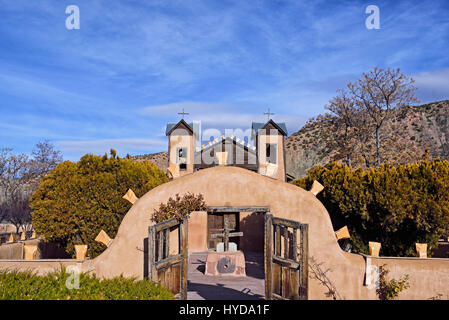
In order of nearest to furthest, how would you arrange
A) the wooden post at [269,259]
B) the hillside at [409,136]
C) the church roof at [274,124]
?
1. the wooden post at [269,259]
2. the church roof at [274,124]
3. the hillside at [409,136]

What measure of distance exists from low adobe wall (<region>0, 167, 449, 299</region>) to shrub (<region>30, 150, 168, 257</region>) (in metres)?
3.58

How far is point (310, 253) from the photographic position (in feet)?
35.5

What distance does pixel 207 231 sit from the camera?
20.5 metres

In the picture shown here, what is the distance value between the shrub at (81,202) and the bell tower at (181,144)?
10.0 metres

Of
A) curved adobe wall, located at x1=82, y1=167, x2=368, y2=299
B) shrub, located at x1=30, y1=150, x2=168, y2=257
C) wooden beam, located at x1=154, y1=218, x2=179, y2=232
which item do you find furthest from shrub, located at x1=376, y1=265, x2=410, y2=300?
shrub, located at x1=30, y1=150, x2=168, y2=257

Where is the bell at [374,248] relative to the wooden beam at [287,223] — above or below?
below

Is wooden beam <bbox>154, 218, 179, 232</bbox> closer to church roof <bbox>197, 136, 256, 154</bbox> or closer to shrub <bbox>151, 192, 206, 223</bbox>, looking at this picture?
shrub <bbox>151, 192, 206, 223</bbox>

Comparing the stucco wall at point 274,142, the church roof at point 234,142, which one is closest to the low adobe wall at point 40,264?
the church roof at point 234,142

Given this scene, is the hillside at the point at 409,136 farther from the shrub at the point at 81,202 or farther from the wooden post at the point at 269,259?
the wooden post at the point at 269,259

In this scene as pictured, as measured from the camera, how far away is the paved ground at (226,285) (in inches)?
436

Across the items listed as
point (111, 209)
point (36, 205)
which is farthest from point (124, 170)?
point (36, 205)

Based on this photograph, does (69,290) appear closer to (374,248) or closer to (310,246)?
(310,246)

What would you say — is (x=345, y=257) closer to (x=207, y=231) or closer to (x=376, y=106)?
(x=207, y=231)

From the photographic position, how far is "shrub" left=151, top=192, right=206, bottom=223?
33.6ft
